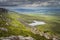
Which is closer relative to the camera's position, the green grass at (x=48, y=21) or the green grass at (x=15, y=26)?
the green grass at (x=15, y=26)

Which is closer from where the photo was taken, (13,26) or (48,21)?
(13,26)

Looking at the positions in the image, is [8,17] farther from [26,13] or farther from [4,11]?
[26,13]

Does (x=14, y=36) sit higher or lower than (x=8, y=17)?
lower

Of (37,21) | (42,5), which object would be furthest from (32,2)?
(37,21)

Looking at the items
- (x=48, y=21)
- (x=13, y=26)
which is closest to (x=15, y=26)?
(x=13, y=26)

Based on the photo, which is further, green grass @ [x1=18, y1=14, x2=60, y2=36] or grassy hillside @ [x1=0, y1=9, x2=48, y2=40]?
green grass @ [x1=18, y1=14, x2=60, y2=36]

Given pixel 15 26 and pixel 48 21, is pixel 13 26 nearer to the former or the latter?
pixel 15 26

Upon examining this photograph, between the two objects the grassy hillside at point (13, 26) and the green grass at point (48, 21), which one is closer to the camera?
the grassy hillside at point (13, 26)

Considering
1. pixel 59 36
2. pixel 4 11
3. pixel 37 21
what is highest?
pixel 4 11
